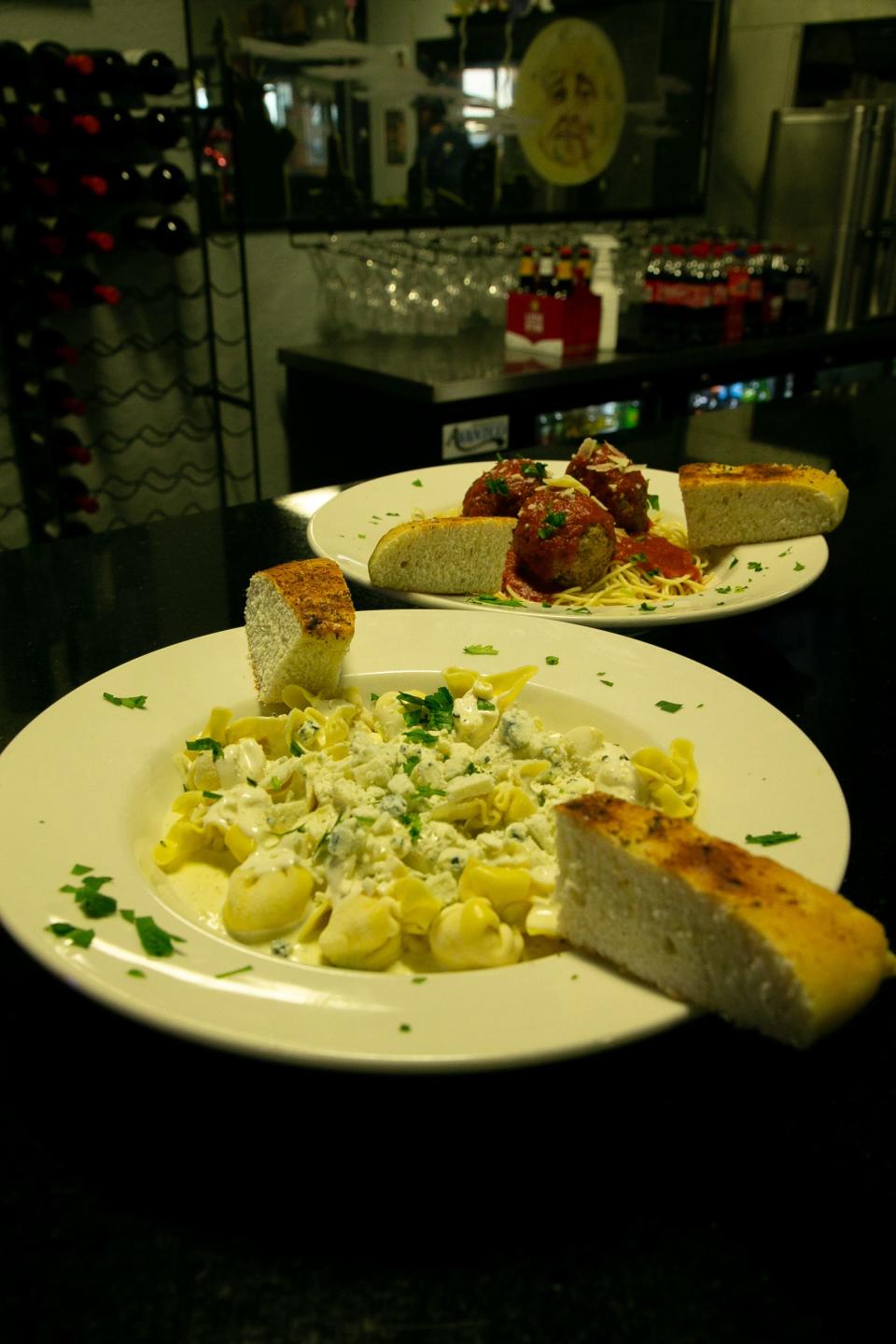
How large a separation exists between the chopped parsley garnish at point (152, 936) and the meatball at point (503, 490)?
1.49 metres

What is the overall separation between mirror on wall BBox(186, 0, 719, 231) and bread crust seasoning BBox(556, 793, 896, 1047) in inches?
157

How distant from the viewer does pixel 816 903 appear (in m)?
0.92

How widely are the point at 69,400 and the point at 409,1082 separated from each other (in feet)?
12.6

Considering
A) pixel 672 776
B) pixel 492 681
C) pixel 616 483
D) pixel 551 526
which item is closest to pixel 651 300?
pixel 616 483

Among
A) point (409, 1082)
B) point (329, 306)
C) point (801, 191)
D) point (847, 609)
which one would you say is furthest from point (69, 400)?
point (801, 191)

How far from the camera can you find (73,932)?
0.94 meters

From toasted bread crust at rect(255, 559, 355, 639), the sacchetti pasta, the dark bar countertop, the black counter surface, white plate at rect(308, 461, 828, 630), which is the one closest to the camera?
the black counter surface

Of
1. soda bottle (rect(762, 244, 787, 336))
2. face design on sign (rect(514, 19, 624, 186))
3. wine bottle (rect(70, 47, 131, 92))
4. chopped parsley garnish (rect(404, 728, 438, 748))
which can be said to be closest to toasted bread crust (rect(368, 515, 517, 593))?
chopped parsley garnish (rect(404, 728, 438, 748))

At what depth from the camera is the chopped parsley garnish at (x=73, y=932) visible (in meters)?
0.93

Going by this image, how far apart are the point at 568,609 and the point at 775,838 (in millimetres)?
867

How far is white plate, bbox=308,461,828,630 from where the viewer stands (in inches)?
71.7

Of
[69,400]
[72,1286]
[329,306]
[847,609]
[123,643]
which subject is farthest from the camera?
[329,306]

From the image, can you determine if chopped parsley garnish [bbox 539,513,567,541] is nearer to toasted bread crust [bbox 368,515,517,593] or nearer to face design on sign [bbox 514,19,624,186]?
toasted bread crust [bbox 368,515,517,593]

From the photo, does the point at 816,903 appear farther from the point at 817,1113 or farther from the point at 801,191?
the point at 801,191
